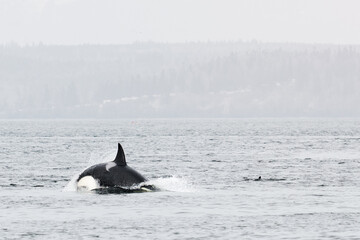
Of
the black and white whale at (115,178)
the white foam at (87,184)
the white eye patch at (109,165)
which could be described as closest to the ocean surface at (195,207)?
the white foam at (87,184)

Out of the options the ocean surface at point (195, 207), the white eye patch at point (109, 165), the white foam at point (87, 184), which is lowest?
the ocean surface at point (195, 207)

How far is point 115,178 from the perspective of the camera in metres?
38.3

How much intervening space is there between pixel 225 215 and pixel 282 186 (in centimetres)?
1170

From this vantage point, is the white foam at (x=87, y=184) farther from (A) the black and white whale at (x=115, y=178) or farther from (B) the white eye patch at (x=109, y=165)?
(B) the white eye patch at (x=109, y=165)

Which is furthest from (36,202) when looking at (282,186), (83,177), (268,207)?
(282,186)

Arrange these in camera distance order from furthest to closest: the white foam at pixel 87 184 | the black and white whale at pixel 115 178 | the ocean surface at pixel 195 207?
the white foam at pixel 87 184 < the black and white whale at pixel 115 178 < the ocean surface at pixel 195 207

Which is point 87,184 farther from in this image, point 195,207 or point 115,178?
point 195,207

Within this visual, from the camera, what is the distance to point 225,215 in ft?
106

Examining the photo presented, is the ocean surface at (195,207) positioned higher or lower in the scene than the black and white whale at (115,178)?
lower

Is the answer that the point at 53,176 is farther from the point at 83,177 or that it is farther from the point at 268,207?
the point at 268,207

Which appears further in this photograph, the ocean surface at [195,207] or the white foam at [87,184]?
the white foam at [87,184]

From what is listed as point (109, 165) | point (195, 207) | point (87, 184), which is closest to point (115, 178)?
point (109, 165)

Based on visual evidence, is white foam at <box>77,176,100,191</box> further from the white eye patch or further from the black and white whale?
the white eye patch

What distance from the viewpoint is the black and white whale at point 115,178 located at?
38188 millimetres
